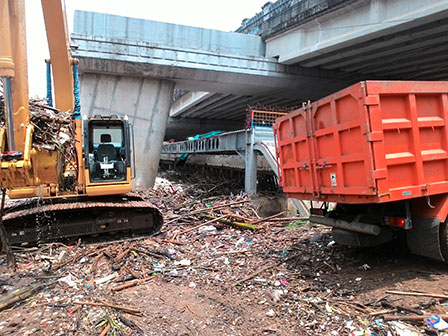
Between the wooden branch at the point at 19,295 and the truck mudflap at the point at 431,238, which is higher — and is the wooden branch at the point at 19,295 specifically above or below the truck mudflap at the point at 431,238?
below

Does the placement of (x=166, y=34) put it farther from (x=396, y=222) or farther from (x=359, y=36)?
(x=396, y=222)

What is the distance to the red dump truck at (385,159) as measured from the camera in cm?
403

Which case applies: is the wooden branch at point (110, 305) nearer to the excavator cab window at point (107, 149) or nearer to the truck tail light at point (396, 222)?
the truck tail light at point (396, 222)

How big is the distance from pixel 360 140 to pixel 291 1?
38.3 feet

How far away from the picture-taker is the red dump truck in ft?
13.2

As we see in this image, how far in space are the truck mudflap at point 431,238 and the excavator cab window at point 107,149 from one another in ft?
17.9

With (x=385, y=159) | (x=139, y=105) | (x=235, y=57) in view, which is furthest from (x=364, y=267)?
(x=139, y=105)

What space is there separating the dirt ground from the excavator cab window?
1.43 metres

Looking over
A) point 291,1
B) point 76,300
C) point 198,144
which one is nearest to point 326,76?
point 291,1

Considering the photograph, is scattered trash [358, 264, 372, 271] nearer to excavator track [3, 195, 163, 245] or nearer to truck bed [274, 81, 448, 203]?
truck bed [274, 81, 448, 203]

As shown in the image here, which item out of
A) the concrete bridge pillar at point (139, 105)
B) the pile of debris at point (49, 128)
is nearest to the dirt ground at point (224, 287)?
the pile of debris at point (49, 128)

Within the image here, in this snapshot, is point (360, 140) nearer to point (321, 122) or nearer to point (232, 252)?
point (321, 122)

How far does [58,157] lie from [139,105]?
1085 centimetres

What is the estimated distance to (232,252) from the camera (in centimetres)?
611
